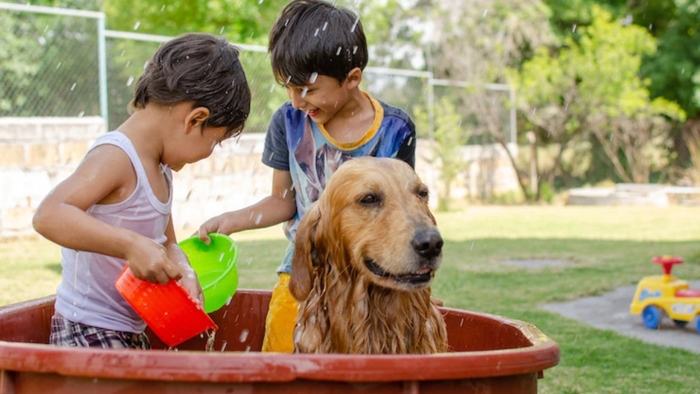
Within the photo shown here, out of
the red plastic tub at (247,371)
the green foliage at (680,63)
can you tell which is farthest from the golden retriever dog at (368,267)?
the green foliage at (680,63)

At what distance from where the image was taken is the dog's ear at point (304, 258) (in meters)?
3.10

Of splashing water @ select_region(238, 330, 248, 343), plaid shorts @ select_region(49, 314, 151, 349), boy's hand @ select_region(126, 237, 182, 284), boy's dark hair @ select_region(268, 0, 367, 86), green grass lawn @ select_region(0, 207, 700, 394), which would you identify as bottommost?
green grass lawn @ select_region(0, 207, 700, 394)

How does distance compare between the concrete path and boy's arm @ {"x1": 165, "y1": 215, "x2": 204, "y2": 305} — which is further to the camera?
the concrete path

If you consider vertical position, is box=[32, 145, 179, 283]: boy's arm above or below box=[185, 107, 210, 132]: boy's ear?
below

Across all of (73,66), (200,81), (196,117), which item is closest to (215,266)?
(196,117)

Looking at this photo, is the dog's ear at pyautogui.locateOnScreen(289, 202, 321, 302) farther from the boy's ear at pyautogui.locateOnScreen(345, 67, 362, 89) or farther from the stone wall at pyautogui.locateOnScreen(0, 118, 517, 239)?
the stone wall at pyautogui.locateOnScreen(0, 118, 517, 239)

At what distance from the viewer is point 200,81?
322 cm

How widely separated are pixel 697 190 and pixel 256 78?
12.0 meters

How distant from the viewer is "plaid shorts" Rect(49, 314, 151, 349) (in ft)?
10.5

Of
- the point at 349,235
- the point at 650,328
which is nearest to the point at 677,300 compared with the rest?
the point at 650,328

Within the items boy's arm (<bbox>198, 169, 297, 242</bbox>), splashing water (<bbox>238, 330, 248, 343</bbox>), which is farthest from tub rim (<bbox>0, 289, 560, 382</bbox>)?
splashing water (<bbox>238, 330, 248, 343</bbox>)

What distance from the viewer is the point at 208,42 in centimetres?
342

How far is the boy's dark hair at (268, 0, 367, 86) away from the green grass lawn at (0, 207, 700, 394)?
1006 millimetres

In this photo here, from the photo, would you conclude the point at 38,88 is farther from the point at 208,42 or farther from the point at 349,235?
the point at 349,235
